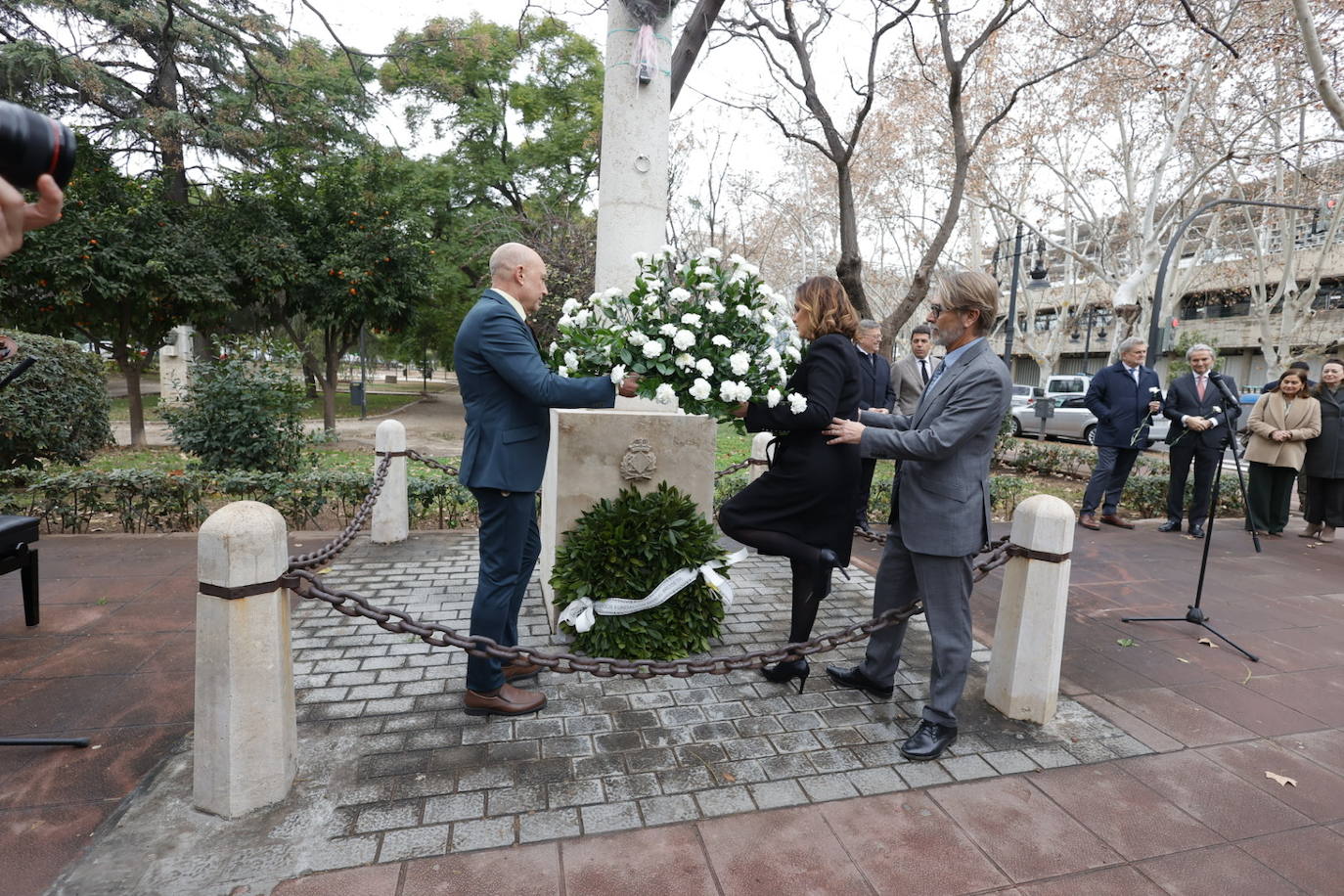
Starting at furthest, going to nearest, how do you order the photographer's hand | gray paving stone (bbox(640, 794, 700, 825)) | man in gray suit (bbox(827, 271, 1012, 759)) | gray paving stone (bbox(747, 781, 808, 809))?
1. man in gray suit (bbox(827, 271, 1012, 759))
2. gray paving stone (bbox(747, 781, 808, 809))
3. gray paving stone (bbox(640, 794, 700, 825))
4. the photographer's hand

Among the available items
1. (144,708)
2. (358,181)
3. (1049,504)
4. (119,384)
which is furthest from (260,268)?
(119,384)

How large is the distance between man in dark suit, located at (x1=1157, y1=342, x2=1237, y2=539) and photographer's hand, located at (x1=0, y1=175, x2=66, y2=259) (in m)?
8.52

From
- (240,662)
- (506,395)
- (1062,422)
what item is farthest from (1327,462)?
(1062,422)

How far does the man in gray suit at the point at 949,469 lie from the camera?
2.81 metres

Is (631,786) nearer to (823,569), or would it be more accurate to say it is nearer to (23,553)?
(823,569)

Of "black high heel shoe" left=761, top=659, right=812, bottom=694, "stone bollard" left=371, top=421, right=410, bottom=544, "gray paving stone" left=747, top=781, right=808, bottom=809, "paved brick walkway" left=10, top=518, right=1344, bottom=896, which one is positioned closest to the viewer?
"paved brick walkway" left=10, top=518, right=1344, bottom=896

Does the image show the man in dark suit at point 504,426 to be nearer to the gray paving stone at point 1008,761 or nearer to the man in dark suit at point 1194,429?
the gray paving stone at point 1008,761

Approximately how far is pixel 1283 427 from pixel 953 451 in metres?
6.86

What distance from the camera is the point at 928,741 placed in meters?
2.93

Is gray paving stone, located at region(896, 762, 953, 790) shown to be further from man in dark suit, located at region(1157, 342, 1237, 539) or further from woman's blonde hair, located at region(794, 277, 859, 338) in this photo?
man in dark suit, located at region(1157, 342, 1237, 539)

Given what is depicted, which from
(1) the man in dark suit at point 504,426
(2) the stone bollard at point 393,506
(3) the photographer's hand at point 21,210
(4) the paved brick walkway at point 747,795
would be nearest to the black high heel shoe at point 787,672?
(4) the paved brick walkway at point 747,795

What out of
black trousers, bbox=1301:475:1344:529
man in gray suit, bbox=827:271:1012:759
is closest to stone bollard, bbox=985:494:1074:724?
man in gray suit, bbox=827:271:1012:759

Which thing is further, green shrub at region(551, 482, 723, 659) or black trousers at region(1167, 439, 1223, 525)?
black trousers at region(1167, 439, 1223, 525)

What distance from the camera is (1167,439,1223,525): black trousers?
7.20 metres
